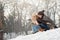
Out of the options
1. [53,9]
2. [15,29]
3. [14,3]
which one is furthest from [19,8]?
[53,9]

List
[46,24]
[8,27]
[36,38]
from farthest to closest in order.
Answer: [8,27], [46,24], [36,38]

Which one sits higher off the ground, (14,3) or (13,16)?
(14,3)

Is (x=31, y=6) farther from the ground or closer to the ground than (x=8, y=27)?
farther from the ground

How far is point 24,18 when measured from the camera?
313 centimetres

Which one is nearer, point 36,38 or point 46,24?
point 36,38

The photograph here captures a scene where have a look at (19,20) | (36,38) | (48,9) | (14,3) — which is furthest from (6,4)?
(36,38)

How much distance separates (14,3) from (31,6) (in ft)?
0.98

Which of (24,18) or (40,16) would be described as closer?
(40,16)

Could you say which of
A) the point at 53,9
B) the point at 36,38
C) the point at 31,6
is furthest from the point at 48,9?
the point at 36,38

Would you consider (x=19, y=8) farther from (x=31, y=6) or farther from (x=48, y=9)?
(x=48, y=9)

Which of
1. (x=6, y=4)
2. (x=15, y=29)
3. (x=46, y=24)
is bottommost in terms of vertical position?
(x=15, y=29)

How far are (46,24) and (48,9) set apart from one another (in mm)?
635

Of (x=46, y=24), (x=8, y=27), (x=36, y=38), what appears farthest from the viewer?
(x=8, y=27)

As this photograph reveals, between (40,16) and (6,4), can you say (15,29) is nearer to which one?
(6,4)
